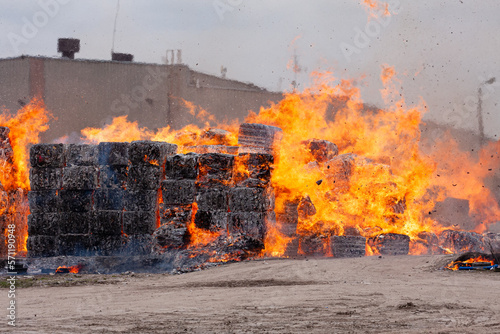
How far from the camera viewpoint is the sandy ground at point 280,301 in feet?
21.1

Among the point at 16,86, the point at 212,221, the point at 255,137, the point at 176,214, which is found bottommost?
the point at 212,221

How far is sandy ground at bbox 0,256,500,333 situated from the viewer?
6.44 m

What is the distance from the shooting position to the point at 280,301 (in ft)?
25.7

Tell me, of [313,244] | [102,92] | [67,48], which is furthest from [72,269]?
[67,48]

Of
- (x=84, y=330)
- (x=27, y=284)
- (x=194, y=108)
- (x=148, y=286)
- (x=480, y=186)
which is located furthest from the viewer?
(x=194, y=108)

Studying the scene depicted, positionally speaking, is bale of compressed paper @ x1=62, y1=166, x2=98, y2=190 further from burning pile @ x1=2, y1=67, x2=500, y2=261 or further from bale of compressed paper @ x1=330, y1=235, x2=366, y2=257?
bale of compressed paper @ x1=330, y1=235, x2=366, y2=257

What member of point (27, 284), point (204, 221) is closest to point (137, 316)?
point (27, 284)

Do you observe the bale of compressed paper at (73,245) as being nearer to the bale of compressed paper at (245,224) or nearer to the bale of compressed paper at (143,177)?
the bale of compressed paper at (143,177)

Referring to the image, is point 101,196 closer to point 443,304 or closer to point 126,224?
point 126,224

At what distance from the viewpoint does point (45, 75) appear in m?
A: 29.5

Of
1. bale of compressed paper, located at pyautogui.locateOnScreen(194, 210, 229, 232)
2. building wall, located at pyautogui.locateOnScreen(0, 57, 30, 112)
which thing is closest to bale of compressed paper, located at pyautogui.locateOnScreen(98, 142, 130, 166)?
bale of compressed paper, located at pyautogui.locateOnScreen(194, 210, 229, 232)

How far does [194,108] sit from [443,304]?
965 inches

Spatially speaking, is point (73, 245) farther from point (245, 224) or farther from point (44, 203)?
point (245, 224)

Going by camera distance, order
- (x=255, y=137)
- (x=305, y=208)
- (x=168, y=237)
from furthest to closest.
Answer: (x=305, y=208) → (x=255, y=137) → (x=168, y=237)
